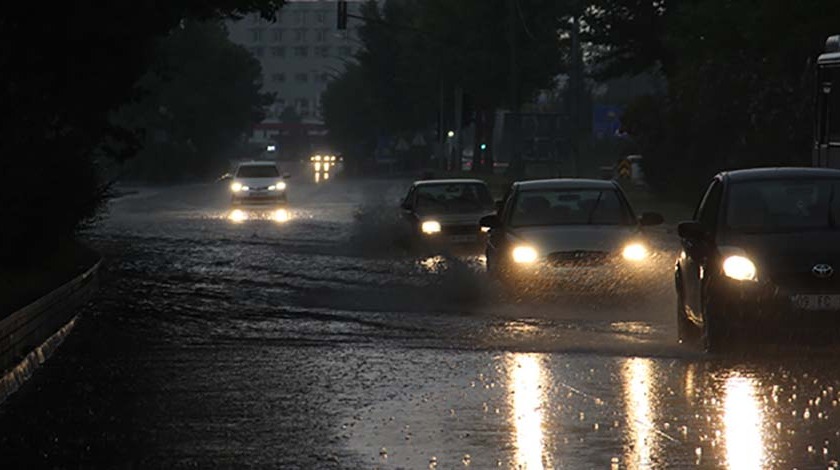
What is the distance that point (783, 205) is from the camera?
1708cm

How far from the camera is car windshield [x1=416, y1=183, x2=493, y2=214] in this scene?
115ft

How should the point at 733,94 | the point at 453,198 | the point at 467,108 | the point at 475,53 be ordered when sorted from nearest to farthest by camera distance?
the point at 453,198 → the point at 733,94 → the point at 475,53 → the point at 467,108

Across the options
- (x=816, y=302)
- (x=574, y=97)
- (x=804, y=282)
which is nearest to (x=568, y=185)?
(x=804, y=282)

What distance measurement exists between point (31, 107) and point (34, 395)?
10.6m

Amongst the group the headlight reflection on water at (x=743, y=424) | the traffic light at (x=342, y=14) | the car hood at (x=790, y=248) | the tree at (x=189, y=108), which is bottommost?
the tree at (x=189, y=108)

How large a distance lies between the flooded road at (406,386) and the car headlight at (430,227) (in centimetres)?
761

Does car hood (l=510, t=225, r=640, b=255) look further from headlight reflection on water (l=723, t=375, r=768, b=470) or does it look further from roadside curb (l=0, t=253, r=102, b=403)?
headlight reflection on water (l=723, t=375, r=768, b=470)

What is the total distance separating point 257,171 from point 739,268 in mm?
46899

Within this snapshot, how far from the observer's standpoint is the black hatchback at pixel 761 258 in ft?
51.1

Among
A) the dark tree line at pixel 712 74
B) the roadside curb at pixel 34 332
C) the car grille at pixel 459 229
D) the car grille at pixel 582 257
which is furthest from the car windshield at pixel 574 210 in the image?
the dark tree line at pixel 712 74

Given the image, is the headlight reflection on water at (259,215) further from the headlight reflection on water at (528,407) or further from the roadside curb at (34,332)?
the headlight reflection on water at (528,407)

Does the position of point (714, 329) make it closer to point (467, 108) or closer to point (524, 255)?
point (524, 255)

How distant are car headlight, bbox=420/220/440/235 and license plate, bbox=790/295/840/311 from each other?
18775 mm

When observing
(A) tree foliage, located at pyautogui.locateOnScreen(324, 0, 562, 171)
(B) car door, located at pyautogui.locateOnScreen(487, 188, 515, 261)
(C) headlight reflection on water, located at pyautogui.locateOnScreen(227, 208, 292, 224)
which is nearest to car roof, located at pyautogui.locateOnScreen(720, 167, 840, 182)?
(B) car door, located at pyautogui.locateOnScreen(487, 188, 515, 261)
